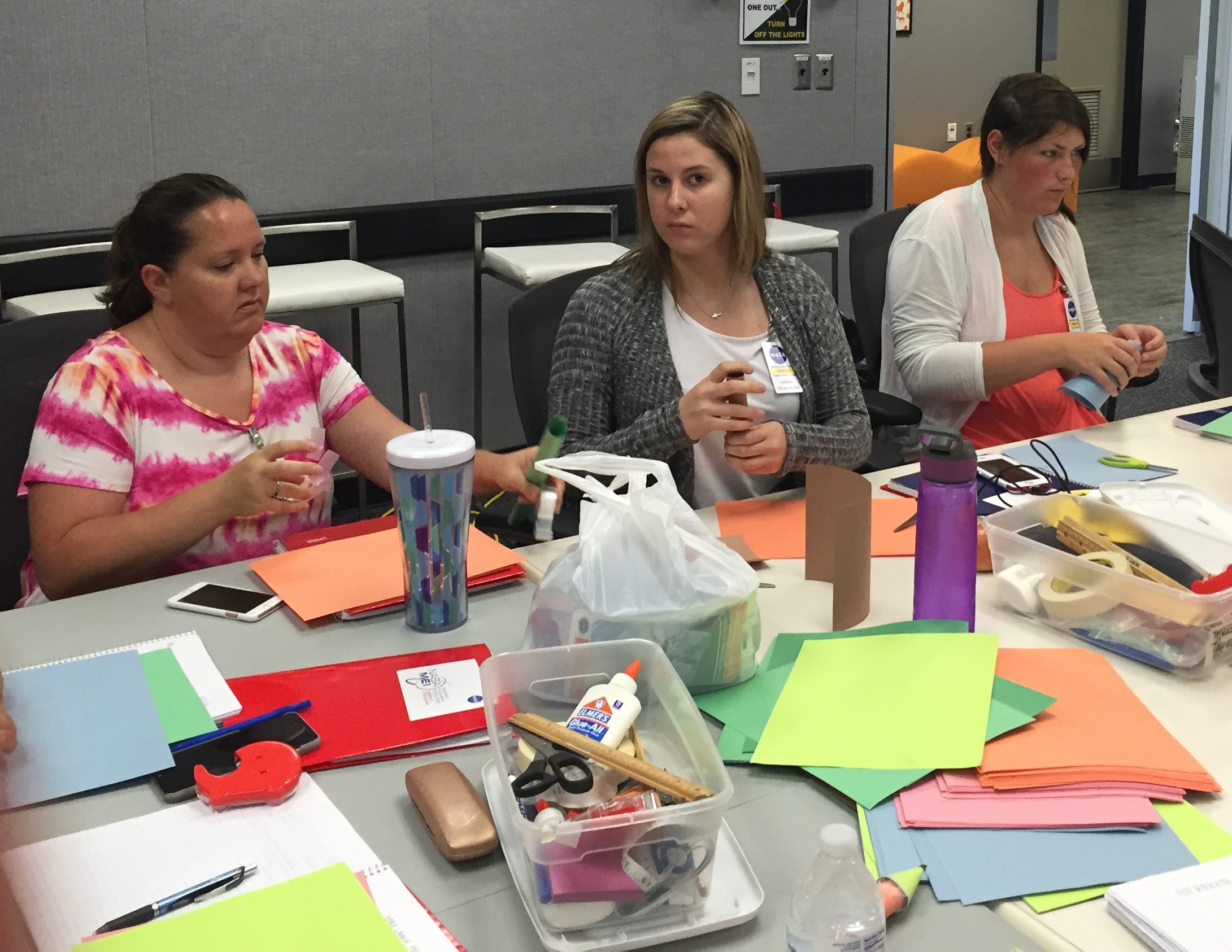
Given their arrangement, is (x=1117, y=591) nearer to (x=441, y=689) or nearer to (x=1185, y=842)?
(x=1185, y=842)

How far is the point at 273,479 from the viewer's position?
1.54 metres

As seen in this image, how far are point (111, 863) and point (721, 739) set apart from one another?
55 centimetres

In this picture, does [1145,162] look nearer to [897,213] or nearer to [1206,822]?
[897,213]

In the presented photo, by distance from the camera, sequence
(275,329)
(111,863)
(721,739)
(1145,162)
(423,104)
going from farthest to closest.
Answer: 1. (1145,162)
2. (423,104)
3. (275,329)
4. (721,739)
5. (111,863)

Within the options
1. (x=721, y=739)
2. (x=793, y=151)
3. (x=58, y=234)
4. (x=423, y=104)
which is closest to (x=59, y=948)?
(x=721, y=739)

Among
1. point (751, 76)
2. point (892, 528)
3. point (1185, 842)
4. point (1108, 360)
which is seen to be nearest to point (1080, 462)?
point (1108, 360)

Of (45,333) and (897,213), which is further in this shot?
(897,213)

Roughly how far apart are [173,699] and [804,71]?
3892mm

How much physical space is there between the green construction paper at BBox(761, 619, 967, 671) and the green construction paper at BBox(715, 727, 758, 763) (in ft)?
0.44

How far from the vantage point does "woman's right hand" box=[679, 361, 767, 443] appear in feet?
5.73

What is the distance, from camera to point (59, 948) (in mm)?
862

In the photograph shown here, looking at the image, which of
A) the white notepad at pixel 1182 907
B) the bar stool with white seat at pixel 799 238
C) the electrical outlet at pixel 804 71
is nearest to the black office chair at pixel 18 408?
the white notepad at pixel 1182 907

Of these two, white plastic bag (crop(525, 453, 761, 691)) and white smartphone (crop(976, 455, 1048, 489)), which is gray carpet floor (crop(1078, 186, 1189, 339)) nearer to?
white smartphone (crop(976, 455, 1048, 489))

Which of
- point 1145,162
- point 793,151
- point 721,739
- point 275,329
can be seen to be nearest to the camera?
point 721,739
